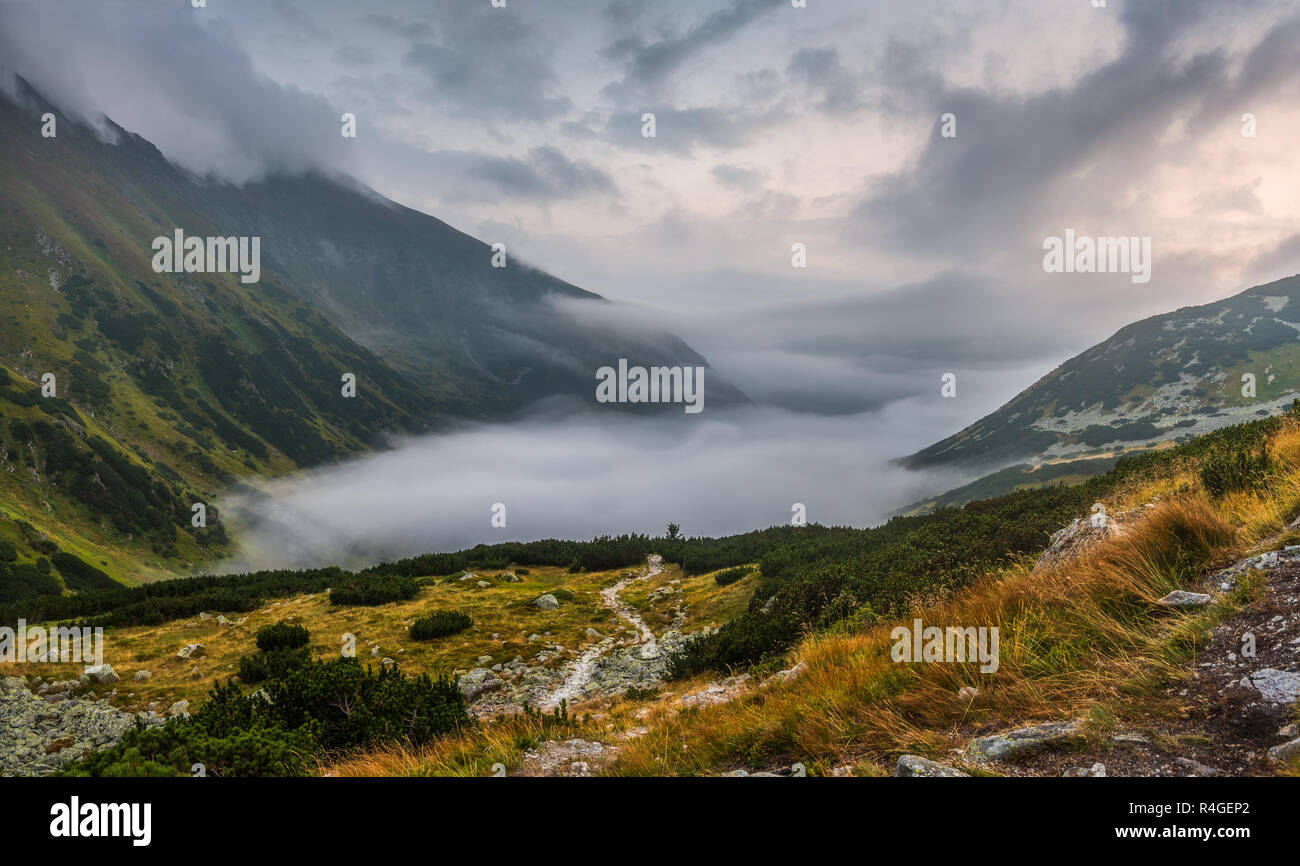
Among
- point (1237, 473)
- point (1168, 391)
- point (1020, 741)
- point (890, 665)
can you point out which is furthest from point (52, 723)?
point (1168, 391)

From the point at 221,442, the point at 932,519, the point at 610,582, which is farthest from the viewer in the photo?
the point at 221,442

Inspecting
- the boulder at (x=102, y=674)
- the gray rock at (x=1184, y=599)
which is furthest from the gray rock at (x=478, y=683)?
the gray rock at (x=1184, y=599)

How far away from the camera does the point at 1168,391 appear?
152 meters

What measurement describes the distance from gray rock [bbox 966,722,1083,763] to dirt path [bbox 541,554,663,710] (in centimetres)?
850

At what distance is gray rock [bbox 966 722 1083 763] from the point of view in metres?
4.07

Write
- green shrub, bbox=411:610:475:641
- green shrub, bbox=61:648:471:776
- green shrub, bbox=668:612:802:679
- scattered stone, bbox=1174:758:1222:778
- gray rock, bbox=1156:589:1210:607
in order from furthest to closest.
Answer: green shrub, bbox=411:610:475:641 → green shrub, bbox=668:612:802:679 → green shrub, bbox=61:648:471:776 → gray rock, bbox=1156:589:1210:607 → scattered stone, bbox=1174:758:1222:778

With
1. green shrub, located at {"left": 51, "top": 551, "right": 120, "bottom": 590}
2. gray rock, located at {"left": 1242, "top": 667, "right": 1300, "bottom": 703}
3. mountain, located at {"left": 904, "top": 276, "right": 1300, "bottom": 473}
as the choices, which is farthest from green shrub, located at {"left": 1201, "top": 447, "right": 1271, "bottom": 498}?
mountain, located at {"left": 904, "top": 276, "right": 1300, "bottom": 473}

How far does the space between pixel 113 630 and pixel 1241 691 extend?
27905 millimetres

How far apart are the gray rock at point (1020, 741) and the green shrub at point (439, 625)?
19.0 m
